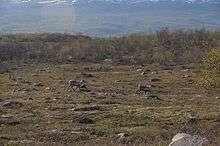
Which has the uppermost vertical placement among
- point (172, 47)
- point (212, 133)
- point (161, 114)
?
point (212, 133)

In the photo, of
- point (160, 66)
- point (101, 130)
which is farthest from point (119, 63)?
point (101, 130)

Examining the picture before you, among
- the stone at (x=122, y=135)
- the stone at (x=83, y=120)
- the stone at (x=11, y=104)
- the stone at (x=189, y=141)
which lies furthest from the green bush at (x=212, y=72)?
the stone at (x=189, y=141)

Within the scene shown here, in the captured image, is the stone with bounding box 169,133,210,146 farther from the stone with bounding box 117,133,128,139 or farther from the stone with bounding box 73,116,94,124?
the stone with bounding box 73,116,94,124

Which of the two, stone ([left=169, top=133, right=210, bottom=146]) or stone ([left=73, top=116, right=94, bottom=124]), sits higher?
stone ([left=169, top=133, right=210, bottom=146])

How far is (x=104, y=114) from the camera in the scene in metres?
36.6

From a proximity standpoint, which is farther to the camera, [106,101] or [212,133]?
[106,101]

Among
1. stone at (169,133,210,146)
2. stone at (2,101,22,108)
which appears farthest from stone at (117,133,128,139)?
stone at (2,101,22,108)

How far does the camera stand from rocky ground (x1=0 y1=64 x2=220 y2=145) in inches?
1073

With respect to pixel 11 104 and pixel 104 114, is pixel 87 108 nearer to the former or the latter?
pixel 104 114

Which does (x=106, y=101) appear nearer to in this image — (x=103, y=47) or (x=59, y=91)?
(x=59, y=91)

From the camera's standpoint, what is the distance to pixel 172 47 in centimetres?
12644

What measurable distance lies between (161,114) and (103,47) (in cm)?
8658

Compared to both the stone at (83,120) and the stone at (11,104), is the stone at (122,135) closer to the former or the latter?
the stone at (83,120)

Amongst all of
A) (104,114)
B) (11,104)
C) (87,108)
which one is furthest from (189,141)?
(11,104)
